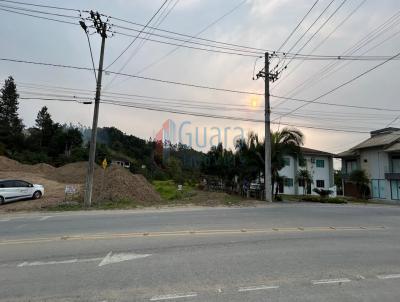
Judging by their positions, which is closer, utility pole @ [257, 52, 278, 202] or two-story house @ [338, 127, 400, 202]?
utility pole @ [257, 52, 278, 202]

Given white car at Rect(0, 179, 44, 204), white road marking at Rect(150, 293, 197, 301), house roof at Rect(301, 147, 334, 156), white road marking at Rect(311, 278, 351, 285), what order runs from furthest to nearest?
house roof at Rect(301, 147, 334, 156) → white car at Rect(0, 179, 44, 204) → white road marking at Rect(311, 278, 351, 285) → white road marking at Rect(150, 293, 197, 301)

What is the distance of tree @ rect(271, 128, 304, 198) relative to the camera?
30.9 metres

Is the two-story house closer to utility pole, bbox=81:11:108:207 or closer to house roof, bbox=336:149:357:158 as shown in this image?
house roof, bbox=336:149:357:158

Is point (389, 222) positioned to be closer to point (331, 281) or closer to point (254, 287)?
point (331, 281)

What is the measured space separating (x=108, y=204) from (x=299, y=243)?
1551 cm

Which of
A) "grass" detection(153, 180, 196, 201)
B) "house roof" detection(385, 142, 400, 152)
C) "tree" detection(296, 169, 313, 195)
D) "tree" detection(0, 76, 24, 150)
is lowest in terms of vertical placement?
"grass" detection(153, 180, 196, 201)

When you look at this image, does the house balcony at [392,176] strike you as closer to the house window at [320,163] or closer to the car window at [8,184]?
the house window at [320,163]

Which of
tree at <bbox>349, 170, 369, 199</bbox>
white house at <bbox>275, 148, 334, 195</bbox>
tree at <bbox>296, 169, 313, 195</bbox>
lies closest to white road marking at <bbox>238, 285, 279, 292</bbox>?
tree at <bbox>349, 170, 369, 199</bbox>

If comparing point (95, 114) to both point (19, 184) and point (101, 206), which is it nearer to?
point (101, 206)

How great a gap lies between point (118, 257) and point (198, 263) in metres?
1.86

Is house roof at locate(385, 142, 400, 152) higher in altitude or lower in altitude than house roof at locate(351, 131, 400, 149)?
lower

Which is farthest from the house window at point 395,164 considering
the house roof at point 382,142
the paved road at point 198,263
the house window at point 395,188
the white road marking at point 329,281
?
the white road marking at point 329,281

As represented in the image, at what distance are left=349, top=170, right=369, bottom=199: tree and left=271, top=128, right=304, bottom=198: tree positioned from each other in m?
16.2

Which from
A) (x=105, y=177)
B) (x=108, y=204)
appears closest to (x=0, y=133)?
(x=105, y=177)
